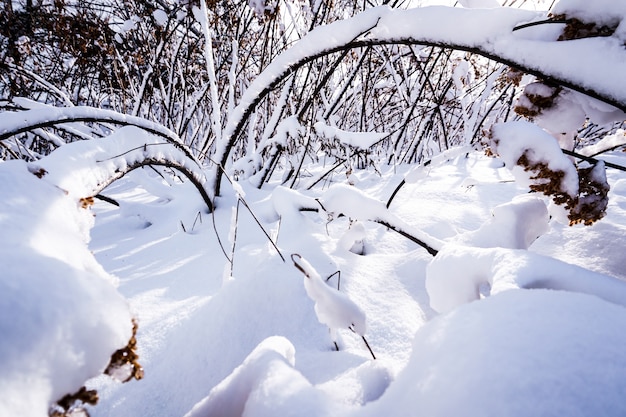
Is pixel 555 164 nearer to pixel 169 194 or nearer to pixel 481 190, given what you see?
pixel 481 190

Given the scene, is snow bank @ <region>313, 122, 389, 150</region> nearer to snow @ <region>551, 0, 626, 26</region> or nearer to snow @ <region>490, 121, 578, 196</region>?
snow @ <region>490, 121, 578, 196</region>

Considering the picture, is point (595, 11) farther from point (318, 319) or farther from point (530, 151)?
point (318, 319)

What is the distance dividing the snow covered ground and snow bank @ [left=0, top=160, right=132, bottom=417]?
235 millimetres

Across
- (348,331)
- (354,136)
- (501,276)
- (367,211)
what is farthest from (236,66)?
(501,276)

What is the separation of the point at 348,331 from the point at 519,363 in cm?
53

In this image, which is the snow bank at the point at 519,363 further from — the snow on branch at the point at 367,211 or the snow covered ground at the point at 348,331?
the snow on branch at the point at 367,211

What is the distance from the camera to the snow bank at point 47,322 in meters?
0.26

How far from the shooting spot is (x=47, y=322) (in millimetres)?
284

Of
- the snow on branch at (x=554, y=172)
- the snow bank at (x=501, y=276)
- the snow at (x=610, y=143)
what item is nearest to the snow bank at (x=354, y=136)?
the snow at (x=610, y=143)

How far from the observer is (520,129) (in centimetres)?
69

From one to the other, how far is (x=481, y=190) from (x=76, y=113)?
2073mm

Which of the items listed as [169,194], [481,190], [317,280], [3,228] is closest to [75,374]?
[3,228]

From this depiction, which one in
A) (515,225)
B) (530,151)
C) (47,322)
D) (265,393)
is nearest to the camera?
(47,322)

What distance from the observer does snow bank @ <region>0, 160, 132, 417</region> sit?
0.86 feet
